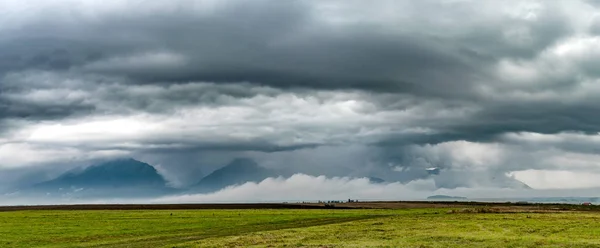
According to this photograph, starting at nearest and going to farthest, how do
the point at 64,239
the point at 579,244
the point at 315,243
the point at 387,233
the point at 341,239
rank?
the point at 579,244 → the point at 315,243 → the point at 341,239 → the point at 387,233 → the point at 64,239

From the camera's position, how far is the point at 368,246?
196 ft

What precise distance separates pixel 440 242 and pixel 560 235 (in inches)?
704

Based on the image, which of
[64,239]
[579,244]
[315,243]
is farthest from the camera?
[64,239]

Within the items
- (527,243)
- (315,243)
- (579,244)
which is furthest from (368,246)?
(579,244)

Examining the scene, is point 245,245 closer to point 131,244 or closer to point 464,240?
point 131,244

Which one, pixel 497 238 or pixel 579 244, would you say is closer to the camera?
pixel 579 244

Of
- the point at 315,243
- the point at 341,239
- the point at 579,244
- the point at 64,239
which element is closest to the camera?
the point at 579,244

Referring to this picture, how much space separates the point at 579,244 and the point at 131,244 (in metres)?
50.9

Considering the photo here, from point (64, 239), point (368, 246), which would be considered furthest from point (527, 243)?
point (64, 239)

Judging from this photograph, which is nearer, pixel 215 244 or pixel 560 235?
pixel 215 244

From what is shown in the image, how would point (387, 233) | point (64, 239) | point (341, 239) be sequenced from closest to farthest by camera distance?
point (341, 239) < point (387, 233) < point (64, 239)

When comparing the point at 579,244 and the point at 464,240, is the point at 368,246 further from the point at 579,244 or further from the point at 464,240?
the point at 579,244

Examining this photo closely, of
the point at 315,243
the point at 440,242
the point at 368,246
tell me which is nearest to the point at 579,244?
the point at 440,242

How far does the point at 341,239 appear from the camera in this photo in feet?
224
